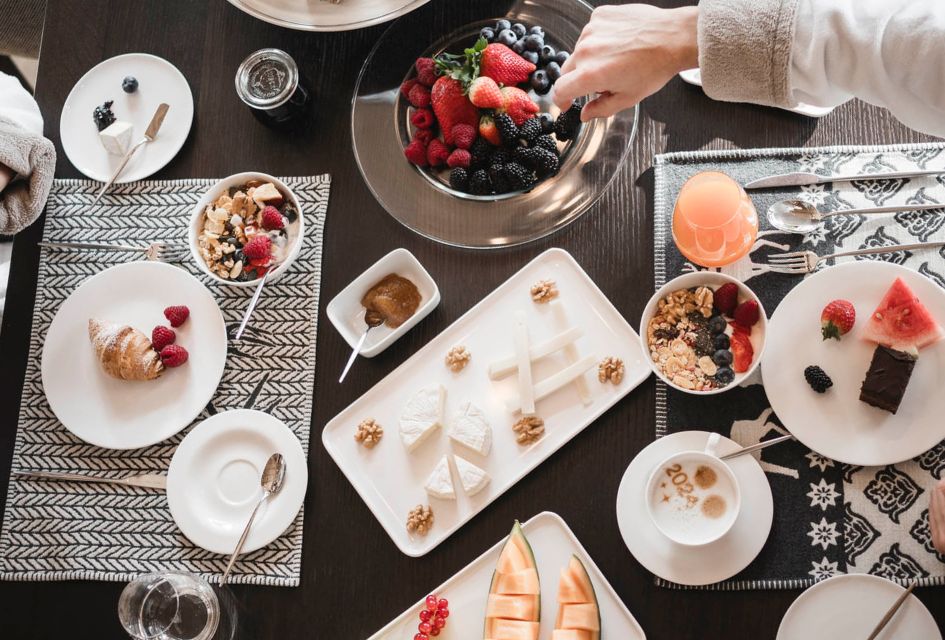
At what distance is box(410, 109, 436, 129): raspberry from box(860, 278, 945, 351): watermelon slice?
A: 87 cm

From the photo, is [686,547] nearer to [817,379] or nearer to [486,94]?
[817,379]

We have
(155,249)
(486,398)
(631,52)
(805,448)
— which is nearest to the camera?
(631,52)

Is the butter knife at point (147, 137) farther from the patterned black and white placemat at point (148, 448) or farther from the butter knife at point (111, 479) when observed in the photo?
the butter knife at point (111, 479)

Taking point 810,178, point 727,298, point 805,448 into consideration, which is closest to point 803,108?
point 810,178

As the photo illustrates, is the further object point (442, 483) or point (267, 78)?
point (267, 78)

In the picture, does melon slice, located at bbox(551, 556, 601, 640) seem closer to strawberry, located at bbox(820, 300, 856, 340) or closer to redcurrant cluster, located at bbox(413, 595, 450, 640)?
redcurrant cluster, located at bbox(413, 595, 450, 640)

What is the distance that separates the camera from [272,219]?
1464 millimetres

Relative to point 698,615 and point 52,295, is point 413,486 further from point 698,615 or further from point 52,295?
point 52,295

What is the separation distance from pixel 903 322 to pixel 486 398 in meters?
0.72

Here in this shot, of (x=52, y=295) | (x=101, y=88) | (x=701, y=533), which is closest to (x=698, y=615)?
(x=701, y=533)

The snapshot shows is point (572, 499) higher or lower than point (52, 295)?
lower

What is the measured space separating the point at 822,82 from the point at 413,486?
3.13 feet

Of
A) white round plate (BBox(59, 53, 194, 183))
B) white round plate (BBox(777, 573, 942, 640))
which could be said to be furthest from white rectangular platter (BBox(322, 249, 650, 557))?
white round plate (BBox(59, 53, 194, 183))

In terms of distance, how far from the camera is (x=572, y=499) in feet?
4.57
